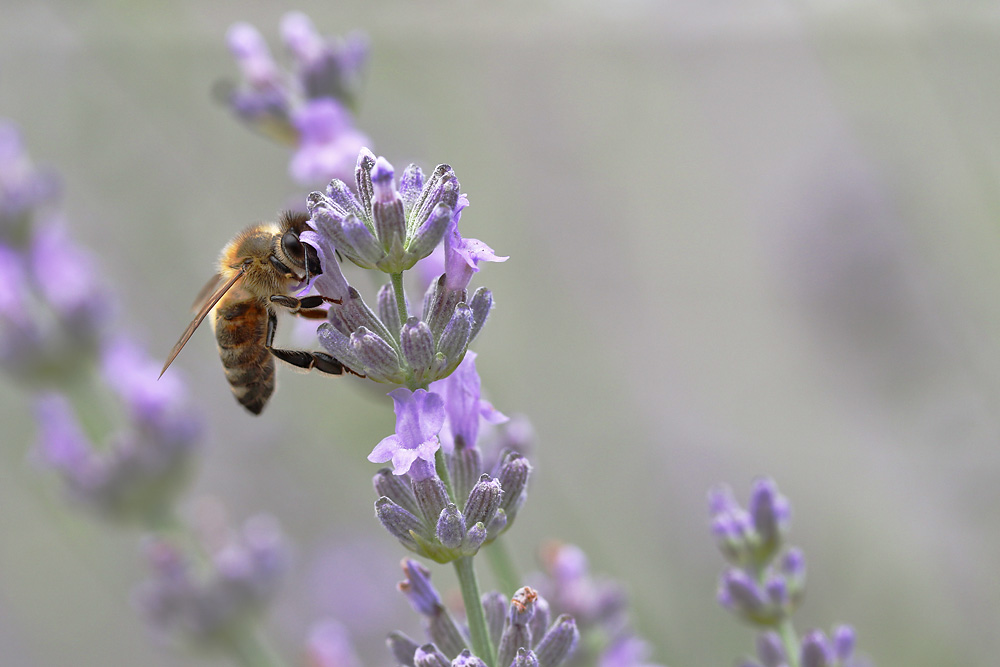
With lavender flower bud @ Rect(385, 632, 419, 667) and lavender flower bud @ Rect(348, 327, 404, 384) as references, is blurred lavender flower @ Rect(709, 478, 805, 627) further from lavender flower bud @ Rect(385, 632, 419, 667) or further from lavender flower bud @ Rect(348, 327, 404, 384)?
lavender flower bud @ Rect(348, 327, 404, 384)

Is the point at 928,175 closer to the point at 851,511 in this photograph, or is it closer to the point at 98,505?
the point at 851,511

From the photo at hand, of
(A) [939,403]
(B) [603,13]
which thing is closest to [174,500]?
(B) [603,13]

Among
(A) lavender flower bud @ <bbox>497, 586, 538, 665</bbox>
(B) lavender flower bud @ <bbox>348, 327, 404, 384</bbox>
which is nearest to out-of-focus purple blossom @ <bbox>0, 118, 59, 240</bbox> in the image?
(B) lavender flower bud @ <bbox>348, 327, 404, 384</bbox>

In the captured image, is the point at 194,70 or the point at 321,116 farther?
the point at 194,70

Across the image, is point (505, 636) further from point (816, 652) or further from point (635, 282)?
point (635, 282)

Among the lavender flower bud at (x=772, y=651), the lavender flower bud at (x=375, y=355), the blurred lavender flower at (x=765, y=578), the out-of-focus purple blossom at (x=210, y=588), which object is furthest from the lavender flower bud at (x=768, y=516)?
the out-of-focus purple blossom at (x=210, y=588)

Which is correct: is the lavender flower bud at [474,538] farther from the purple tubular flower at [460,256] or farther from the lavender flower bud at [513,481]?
the purple tubular flower at [460,256]
